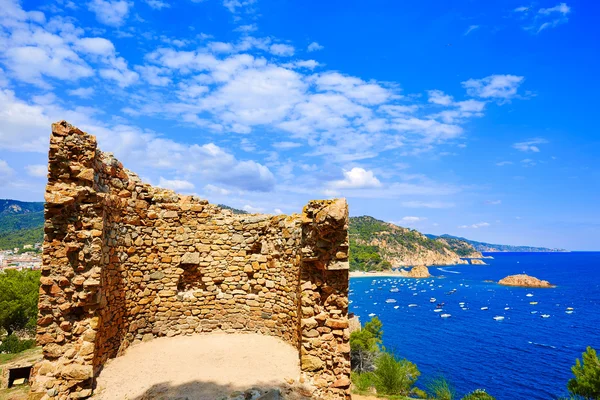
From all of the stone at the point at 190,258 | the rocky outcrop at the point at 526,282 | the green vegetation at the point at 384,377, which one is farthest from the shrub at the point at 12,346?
the rocky outcrop at the point at 526,282

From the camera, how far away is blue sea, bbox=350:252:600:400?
28359 millimetres

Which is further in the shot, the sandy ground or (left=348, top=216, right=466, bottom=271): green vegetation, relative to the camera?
(left=348, top=216, right=466, bottom=271): green vegetation

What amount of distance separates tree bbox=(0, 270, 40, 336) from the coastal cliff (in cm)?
8646

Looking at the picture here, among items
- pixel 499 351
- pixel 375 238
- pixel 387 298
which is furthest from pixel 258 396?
pixel 375 238

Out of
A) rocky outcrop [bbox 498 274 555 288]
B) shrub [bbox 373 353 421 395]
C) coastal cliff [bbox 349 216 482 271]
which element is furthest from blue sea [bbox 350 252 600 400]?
coastal cliff [bbox 349 216 482 271]

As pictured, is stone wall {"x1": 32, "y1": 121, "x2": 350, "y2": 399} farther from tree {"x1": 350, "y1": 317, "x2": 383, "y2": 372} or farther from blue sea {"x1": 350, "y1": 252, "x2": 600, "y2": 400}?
blue sea {"x1": 350, "y1": 252, "x2": 600, "y2": 400}

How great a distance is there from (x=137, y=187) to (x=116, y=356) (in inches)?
169

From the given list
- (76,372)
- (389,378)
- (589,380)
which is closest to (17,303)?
(76,372)

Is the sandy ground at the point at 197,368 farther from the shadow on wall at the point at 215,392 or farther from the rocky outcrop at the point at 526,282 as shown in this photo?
the rocky outcrop at the point at 526,282

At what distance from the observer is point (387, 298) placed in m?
66.9

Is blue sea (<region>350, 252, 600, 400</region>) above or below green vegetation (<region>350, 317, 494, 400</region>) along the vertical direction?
below

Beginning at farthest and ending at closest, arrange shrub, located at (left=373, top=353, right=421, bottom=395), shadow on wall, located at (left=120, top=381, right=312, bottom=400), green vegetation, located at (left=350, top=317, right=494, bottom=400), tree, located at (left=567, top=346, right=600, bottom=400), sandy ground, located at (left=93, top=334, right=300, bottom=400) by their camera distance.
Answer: shrub, located at (left=373, top=353, right=421, bottom=395) → green vegetation, located at (left=350, top=317, right=494, bottom=400) → tree, located at (left=567, top=346, right=600, bottom=400) → sandy ground, located at (left=93, top=334, right=300, bottom=400) → shadow on wall, located at (left=120, top=381, right=312, bottom=400)

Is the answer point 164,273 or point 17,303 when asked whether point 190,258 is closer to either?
point 164,273

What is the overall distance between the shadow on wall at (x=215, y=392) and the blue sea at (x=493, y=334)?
23.9 meters
